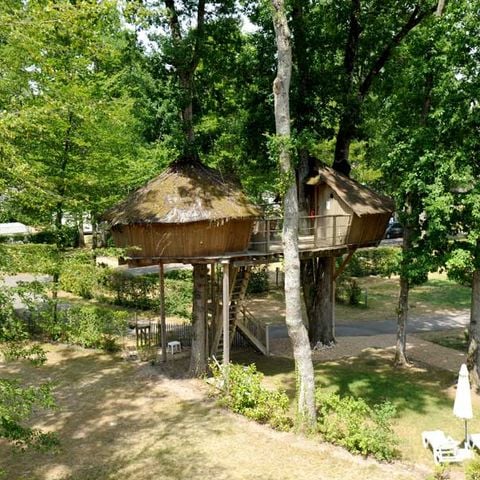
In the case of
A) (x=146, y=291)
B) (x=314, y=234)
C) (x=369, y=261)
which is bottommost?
(x=146, y=291)

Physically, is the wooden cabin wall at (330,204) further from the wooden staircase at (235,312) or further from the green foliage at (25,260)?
the green foliage at (25,260)

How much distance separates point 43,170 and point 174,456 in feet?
48.9

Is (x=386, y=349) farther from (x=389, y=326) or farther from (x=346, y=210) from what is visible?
(x=346, y=210)

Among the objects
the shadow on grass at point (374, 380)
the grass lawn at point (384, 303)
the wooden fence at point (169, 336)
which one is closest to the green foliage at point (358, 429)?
the shadow on grass at point (374, 380)

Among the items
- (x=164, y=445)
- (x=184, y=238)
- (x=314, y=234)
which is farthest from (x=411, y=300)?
(x=164, y=445)

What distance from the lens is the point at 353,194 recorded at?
20.8 meters

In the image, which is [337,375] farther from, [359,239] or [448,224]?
[448,224]

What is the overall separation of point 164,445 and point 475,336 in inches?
455

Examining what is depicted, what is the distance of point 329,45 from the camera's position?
868 inches

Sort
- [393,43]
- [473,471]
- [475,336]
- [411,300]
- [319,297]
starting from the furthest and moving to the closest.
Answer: [411,300]
[319,297]
[393,43]
[475,336]
[473,471]

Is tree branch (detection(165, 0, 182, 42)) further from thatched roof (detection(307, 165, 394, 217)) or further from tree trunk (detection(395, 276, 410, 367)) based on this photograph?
tree trunk (detection(395, 276, 410, 367))

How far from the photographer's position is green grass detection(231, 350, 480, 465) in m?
14.6

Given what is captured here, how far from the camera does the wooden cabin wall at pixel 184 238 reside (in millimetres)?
16422

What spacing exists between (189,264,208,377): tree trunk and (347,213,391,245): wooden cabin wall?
21.2ft
